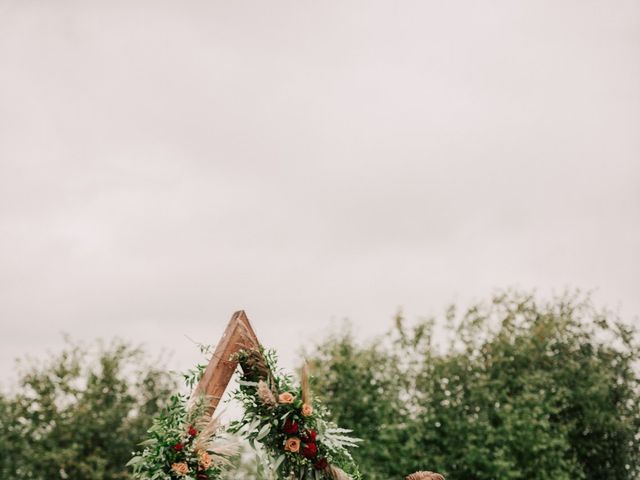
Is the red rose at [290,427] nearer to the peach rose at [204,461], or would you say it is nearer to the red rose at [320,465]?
the red rose at [320,465]

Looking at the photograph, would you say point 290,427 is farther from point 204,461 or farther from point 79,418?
point 79,418

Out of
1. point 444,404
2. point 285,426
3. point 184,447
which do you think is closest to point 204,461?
point 184,447

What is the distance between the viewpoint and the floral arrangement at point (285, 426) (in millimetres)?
5512

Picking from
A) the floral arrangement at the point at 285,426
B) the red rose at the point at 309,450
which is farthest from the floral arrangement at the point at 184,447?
the red rose at the point at 309,450

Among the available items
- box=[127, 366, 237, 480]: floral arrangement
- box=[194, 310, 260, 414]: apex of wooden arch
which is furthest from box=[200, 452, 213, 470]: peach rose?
box=[194, 310, 260, 414]: apex of wooden arch

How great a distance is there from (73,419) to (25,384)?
185 centimetres

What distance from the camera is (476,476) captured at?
700 inches

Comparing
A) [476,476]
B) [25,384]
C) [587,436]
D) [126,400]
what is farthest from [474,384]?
[25,384]

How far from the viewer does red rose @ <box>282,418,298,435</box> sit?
550 cm

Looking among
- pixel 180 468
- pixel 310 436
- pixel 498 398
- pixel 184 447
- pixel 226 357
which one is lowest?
pixel 180 468

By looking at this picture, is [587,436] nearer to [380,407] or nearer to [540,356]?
[540,356]

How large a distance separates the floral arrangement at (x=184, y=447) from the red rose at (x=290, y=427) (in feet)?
1.28

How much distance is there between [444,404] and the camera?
60.7 ft

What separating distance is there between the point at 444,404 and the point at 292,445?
536 inches
